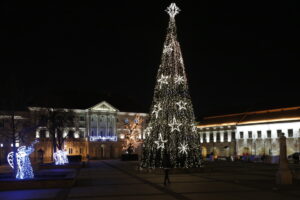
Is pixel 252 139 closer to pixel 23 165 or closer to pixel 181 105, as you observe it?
pixel 181 105

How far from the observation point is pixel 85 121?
95.4 metres

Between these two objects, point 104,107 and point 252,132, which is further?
point 104,107

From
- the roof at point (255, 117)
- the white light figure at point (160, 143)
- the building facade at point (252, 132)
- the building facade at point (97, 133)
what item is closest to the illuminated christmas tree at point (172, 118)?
the white light figure at point (160, 143)

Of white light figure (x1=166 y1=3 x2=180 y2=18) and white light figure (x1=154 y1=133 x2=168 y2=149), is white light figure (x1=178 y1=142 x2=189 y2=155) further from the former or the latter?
white light figure (x1=166 y1=3 x2=180 y2=18)

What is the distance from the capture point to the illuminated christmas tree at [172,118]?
33.5m

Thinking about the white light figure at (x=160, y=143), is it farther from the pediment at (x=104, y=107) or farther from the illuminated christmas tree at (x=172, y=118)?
the pediment at (x=104, y=107)

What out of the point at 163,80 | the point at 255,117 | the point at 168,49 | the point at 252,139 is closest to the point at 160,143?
the point at 163,80

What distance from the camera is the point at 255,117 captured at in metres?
78.6

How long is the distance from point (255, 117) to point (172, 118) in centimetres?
4838

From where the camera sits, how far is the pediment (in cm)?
9681

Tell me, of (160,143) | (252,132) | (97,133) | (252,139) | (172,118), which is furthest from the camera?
(97,133)

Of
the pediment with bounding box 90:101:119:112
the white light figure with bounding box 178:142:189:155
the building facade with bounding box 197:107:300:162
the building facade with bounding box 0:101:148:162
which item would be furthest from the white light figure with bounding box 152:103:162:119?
the pediment with bounding box 90:101:119:112

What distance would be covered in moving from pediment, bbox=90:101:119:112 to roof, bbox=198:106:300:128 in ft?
69.6

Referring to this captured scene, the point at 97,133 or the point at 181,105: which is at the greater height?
the point at 181,105
